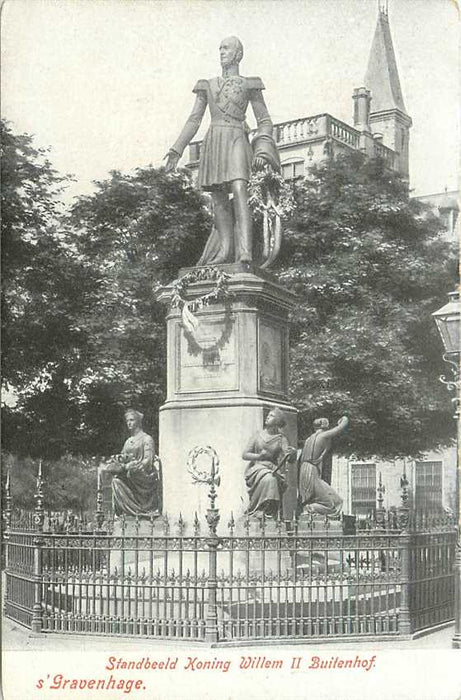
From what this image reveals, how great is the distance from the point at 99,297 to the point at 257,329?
25.9ft

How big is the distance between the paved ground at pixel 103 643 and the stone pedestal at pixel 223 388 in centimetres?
205

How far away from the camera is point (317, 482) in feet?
40.2

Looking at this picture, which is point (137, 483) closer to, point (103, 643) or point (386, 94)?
point (103, 643)

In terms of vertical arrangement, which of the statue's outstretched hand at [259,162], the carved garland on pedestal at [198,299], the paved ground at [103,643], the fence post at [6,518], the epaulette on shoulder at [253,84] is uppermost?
Result: the epaulette on shoulder at [253,84]

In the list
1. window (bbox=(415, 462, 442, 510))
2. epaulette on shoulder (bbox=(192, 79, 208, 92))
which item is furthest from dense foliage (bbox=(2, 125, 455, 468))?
epaulette on shoulder (bbox=(192, 79, 208, 92))

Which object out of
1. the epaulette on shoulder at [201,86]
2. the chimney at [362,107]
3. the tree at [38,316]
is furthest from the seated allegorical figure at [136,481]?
the chimney at [362,107]

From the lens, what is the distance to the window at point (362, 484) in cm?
2972

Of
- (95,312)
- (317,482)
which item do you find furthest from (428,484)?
(317,482)

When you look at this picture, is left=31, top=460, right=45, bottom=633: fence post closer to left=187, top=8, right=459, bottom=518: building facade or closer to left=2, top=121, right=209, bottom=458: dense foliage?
left=187, top=8, right=459, bottom=518: building facade

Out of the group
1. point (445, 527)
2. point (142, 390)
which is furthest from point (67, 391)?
point (445, 527)

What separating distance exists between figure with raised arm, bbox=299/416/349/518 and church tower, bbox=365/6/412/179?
5.55 m

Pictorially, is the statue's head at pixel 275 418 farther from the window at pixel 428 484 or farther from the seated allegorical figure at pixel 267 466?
the window at pixel 428 484

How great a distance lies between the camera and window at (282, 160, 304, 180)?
20531mm

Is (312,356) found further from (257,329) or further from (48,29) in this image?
(48,29)
